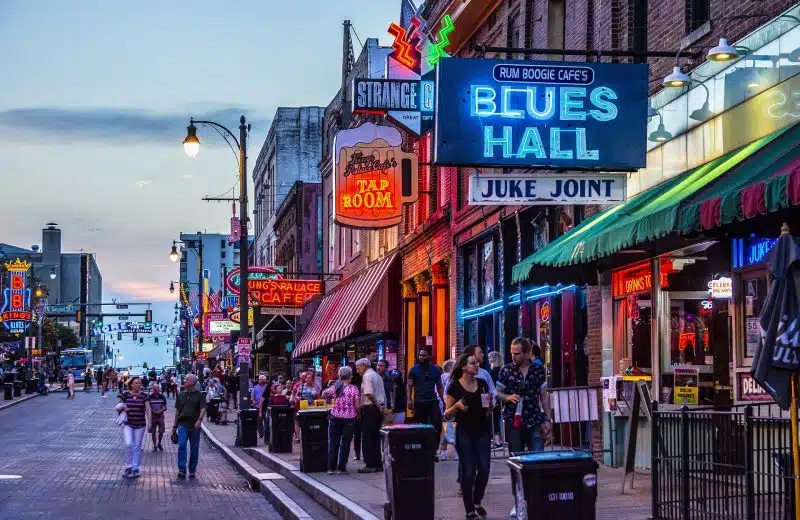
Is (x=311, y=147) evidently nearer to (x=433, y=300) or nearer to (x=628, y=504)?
(x=433, y=300)

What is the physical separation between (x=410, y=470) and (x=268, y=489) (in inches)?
258

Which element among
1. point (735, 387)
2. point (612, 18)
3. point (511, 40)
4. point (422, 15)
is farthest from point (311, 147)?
point (735, 387)

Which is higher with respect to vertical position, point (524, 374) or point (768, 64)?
point (768, 64)

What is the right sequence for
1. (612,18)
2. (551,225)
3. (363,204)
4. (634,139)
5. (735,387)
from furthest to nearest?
(363,204) < (551,225) < (612,18) < (634,139) < (735,387)

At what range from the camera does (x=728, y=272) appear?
1554 cm

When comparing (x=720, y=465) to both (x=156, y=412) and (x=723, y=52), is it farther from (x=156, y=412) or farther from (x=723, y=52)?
(x=156, y=412)

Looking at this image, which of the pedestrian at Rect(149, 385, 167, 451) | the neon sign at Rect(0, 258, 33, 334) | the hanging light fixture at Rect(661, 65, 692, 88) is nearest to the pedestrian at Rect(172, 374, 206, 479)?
the pedestrian at Rect(149, 385, 167, 451)

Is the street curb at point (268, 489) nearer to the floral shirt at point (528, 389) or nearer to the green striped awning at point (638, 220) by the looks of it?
the floral shirt at point (528, 389)

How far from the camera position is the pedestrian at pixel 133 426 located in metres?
22.9

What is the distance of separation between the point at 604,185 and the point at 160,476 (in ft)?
34.6

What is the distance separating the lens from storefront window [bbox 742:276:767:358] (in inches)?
579

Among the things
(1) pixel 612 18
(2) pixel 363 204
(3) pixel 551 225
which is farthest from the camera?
(2) pixel 363 204

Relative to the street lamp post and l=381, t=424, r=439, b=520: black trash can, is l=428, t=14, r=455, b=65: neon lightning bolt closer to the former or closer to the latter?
the street lamp post

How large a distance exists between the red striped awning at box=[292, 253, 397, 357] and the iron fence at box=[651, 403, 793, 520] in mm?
25099
